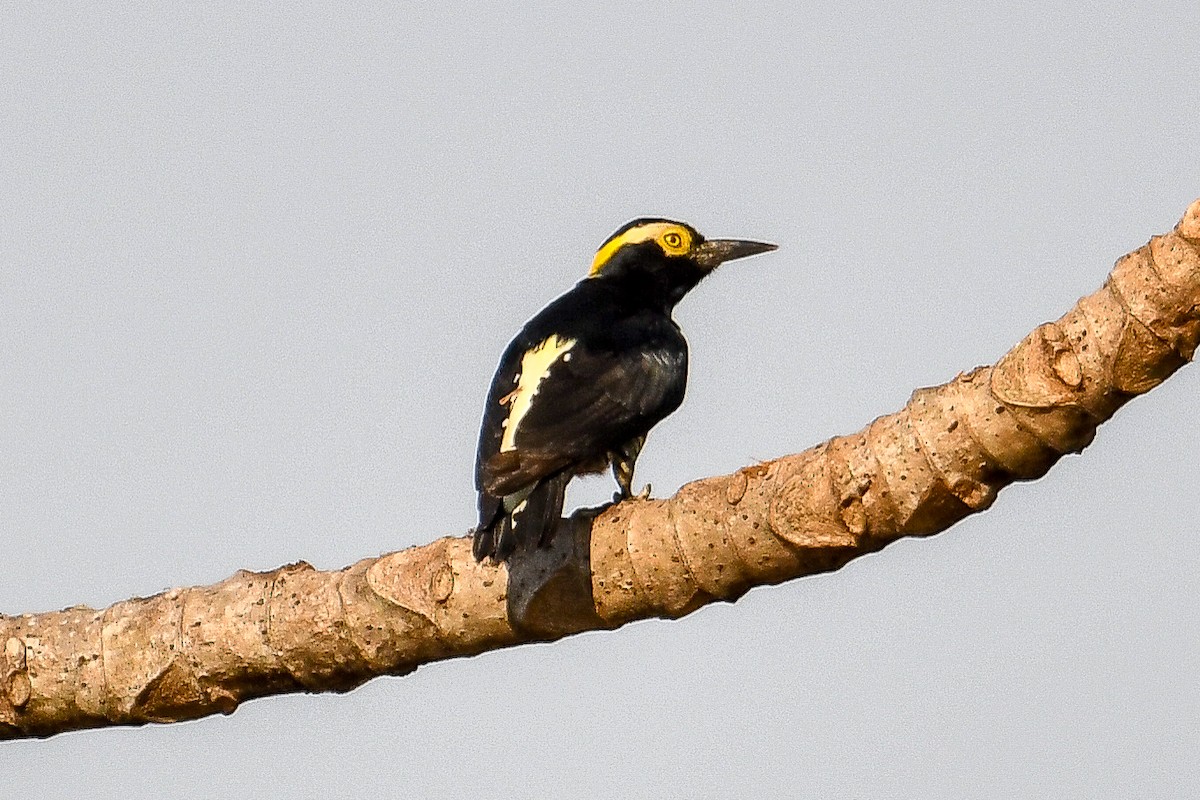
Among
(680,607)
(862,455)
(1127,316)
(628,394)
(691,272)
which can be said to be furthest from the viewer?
(691,272)

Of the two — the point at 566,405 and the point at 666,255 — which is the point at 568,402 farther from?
the point at 666,255

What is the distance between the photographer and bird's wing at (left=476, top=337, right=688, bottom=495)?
258 inches

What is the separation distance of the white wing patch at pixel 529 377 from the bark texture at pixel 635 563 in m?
0.91

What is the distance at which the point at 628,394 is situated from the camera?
719 centimetres

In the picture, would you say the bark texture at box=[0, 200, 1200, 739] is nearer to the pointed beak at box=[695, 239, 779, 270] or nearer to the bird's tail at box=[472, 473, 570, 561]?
the bird's tail at box=[472, 473, 570, 561]

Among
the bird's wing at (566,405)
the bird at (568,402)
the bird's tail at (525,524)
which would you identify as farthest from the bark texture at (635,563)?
the bird's wing at (566,405)

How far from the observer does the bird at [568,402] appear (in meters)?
6.20

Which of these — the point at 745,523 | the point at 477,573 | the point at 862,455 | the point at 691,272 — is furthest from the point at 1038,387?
the point at 691,272

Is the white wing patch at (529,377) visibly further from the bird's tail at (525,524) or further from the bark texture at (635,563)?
the bark texture at (635,563)

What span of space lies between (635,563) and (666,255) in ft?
13.1

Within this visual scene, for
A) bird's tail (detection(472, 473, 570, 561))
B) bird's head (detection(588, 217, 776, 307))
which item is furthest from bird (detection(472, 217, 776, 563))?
bird's head (detection(588, 217, 776, 307))

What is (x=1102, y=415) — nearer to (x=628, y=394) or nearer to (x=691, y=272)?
(x=628, y=394)

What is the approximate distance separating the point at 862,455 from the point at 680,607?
0.86 meters

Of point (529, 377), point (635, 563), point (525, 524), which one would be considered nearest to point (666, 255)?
point (529, 377)
